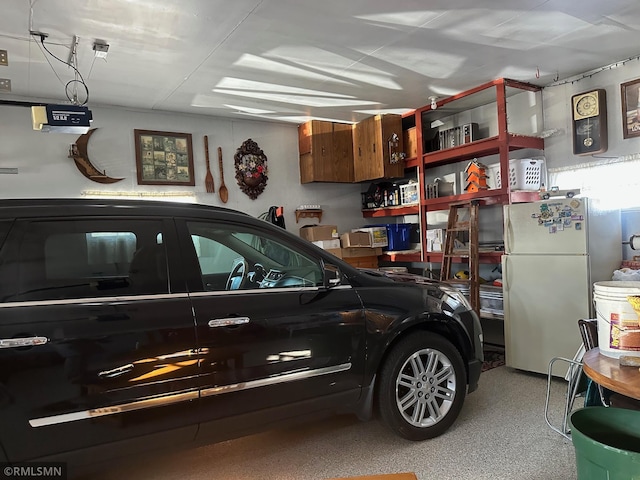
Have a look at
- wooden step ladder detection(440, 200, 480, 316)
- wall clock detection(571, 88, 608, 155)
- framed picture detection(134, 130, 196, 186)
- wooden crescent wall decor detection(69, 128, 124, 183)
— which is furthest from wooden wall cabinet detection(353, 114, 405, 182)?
wooden crescent wall decor detection(69, 128, 124, 183)

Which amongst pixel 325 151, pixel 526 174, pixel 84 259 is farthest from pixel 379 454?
pixel 325 151

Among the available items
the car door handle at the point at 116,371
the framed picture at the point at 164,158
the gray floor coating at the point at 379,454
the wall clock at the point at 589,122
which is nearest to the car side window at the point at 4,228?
the car door handle at the point at 116,371

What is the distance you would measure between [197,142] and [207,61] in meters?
1.67

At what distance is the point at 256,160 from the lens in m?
A: 5.38

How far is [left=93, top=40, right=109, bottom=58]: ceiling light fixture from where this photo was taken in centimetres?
305

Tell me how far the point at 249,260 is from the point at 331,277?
52cm

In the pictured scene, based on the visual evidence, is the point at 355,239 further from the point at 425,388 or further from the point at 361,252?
the point at 425,388

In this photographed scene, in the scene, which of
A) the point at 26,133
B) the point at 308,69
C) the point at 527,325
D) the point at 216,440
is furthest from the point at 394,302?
the point at 26,133

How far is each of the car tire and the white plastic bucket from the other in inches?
38.4

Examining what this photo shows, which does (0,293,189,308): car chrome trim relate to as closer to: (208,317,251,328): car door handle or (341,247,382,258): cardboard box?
(208,317,251,328): car door handle

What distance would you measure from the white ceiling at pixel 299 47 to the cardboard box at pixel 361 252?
6.22 feet

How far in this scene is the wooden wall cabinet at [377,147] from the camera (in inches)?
209

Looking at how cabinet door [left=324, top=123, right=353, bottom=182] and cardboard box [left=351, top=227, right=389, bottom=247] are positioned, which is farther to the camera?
cardboard box [left=351, top=227, right=389, bottom=247]

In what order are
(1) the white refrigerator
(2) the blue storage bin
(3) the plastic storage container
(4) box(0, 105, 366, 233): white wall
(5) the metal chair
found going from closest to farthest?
1. (5) the metal chair
2. (1) the white refrigerator
3. (4) box(0, 105, 366, 233): white wall
4. (3) the plastic storage container
5. (2) the blue storage bin
